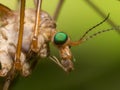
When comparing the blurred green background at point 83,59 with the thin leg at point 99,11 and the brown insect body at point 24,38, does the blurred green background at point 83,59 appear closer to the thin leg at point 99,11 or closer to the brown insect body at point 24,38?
the thin leg at point 99,11

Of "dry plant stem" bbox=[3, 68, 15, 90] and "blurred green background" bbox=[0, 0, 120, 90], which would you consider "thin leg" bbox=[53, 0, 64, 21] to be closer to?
"blurred green background" bbox=[0, 0, 120, 90]

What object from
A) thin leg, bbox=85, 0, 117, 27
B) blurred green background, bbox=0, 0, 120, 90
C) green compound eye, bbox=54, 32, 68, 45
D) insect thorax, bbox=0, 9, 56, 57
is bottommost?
blurred green background, bbox=0, 0, 120, 90

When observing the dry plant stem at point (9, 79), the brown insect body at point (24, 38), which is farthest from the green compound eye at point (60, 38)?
the dry plant stem at point (9, 79)

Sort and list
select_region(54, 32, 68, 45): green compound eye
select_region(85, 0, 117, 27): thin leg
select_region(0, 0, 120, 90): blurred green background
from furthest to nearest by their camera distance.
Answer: select_region(85, 0, 117, 27): thin leg, select_region(0, 0, 120, 90): blurred green background, select_region(54, 32, 68, 45): green compound eye

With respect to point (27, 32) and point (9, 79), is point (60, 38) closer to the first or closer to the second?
point (27, 32)

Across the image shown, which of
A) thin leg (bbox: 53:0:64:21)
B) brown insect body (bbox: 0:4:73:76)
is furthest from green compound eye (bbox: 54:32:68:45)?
thin leg (bbox: 53:0:64:21)

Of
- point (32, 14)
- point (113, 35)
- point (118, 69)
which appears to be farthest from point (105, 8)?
point (32, 14)

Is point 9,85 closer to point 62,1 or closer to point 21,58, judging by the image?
point 21,58

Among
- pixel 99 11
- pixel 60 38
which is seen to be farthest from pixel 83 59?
pixel 60 38
